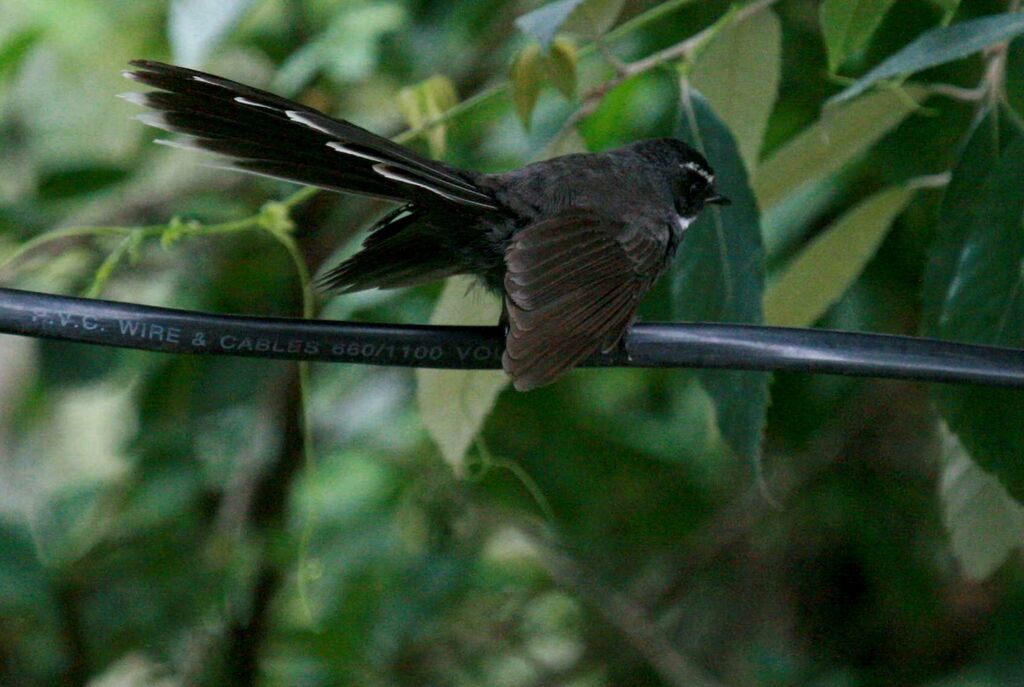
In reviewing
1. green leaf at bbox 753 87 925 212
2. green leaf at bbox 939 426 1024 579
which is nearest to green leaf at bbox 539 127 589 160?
green leaf at bbox 753 87 925 212

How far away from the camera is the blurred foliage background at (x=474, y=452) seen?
2.96 m

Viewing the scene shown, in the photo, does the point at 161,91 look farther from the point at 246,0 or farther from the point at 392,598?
the point at 392,598

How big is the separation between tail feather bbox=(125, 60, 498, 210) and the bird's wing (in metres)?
0.21

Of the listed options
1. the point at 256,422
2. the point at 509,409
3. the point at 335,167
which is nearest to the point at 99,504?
the point at 256,422

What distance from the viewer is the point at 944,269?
2.22m

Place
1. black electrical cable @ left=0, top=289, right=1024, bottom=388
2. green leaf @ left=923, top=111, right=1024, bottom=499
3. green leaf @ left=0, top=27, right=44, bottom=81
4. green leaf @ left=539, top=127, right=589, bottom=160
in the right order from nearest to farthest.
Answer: black electrical cable @ left=0, top=289, right=1024, bottom=388, green leaf @ left=923, top=111, right=1024, bottom=499, green leaf @ left=539, top=127, right=589, bottom=160, green leaf @ left=0, top=27, right=44, bottom=81

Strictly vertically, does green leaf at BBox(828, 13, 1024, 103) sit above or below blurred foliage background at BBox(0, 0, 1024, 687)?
above

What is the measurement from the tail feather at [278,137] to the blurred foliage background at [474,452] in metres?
0.37

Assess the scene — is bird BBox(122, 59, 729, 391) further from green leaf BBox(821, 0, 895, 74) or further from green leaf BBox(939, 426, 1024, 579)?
green leaf BBox(939, 426, 1024, 579)

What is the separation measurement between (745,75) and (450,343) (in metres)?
0.89

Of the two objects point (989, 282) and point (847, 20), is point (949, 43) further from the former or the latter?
point (989, 282)

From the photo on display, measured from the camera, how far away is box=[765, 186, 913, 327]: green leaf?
8.43 feet

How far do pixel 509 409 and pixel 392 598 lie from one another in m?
0.63

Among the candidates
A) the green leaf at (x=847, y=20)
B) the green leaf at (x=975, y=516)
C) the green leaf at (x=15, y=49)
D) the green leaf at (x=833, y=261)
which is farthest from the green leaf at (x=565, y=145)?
the green leaf at (x=15, y=49)
